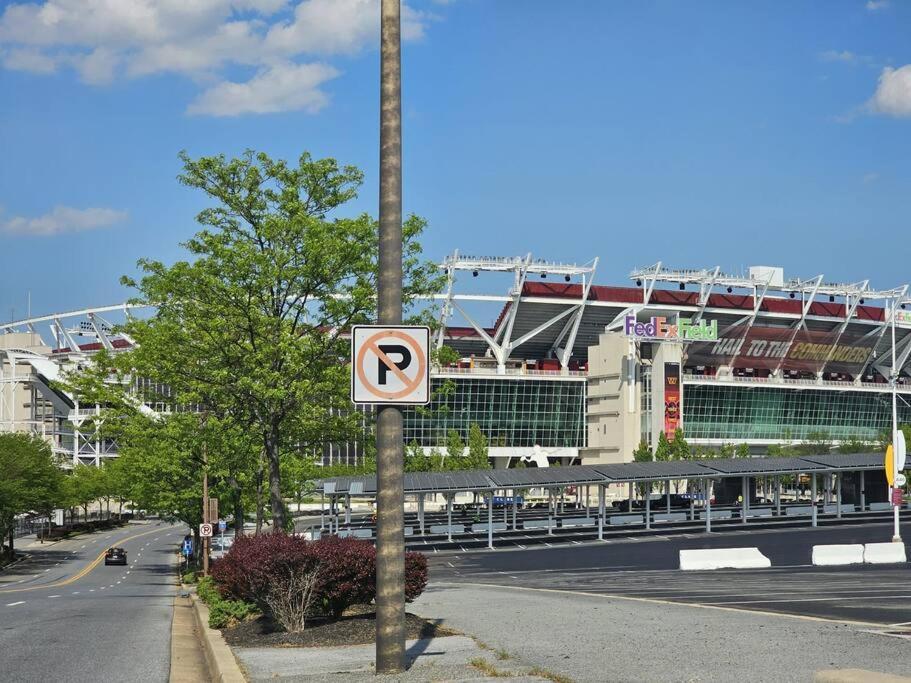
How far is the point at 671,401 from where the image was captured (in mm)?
142500

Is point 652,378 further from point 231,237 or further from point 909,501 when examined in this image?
point 231,237

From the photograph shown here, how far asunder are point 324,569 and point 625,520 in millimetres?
55049

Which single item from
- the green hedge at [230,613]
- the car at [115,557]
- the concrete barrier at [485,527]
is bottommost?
the car at [115,557]

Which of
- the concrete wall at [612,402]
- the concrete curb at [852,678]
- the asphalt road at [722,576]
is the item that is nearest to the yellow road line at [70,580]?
the asphalt road at [722,576]

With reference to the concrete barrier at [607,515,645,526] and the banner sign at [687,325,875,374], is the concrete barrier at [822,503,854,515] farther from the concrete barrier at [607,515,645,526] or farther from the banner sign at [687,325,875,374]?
the banner sign at [687,325,875,374]

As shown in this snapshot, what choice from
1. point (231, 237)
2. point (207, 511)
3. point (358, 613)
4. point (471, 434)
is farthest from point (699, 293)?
point (358, 613)

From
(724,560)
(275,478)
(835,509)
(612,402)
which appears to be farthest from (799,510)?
(612,402)

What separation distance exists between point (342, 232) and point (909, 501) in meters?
63.0

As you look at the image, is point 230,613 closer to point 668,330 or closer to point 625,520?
point 625,520

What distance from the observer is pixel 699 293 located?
156000 millimetres

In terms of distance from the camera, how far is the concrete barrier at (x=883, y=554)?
3572 centimetres

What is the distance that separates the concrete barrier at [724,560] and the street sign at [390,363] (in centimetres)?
2550

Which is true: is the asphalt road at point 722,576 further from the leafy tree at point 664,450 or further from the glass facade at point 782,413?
the glass facade at point 782,413

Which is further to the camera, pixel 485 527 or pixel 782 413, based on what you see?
pixel 782 413
